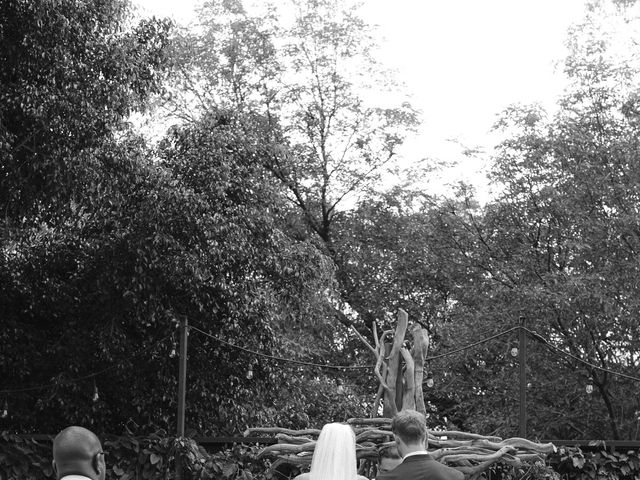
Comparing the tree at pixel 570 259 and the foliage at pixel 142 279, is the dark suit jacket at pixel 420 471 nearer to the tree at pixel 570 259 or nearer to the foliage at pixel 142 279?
the foliage at pixel 142 279

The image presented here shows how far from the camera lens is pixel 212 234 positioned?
13.9 meters

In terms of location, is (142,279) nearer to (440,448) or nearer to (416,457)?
(440,448)

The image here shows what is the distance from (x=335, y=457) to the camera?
4.74m

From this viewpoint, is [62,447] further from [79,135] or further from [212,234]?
[212,234]

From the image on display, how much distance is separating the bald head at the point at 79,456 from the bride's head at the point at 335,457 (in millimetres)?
1699

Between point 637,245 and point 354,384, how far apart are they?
20.9 feet

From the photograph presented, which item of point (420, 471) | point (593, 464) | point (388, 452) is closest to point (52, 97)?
point (388, 452)

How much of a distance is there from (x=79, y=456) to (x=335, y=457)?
5.76 feet

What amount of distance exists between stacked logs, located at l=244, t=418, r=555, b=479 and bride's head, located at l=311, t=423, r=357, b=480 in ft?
12.1

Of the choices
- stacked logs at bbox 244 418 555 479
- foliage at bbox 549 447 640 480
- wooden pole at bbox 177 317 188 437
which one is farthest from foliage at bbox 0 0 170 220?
foliage at bbox 549 447 640 480

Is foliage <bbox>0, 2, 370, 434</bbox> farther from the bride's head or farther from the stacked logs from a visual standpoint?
the bride's head

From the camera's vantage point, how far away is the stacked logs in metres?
8.45

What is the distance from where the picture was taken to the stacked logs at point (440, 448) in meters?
8.45

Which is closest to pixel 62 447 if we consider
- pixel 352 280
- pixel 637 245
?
pixel 637 245
